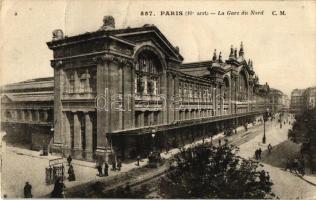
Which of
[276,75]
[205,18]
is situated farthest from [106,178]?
[276,75]

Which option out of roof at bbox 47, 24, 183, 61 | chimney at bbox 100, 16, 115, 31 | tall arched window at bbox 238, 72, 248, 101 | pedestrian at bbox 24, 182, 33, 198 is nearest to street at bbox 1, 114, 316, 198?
pedestrian at bbox 24, 182, 33, 198

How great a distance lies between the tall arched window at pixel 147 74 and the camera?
22.0 meters

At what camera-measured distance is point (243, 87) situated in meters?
44.9

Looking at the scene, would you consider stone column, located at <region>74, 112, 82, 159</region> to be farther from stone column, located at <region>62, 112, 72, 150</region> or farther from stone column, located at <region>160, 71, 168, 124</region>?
stone column, located at <region>160, 71, 168, 124</region>

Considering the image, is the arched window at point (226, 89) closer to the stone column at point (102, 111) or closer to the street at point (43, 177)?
the street at point (43, 177)

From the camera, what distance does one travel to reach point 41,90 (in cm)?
2730

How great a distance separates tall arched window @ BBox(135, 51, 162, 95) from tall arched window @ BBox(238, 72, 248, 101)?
2284cm

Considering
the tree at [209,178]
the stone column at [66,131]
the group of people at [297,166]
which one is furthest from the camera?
the stone column at [66,131]

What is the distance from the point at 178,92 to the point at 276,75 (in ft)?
36.3

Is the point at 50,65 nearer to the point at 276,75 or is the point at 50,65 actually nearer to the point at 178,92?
the point at 178,92

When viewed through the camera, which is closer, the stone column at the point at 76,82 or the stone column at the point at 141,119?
the stone column at the point at 76,82

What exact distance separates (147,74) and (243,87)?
25.9 m

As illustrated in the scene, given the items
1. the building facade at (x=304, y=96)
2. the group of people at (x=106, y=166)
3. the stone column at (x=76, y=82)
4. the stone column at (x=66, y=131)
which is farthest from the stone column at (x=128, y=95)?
the building facade at (x=304, y=96)

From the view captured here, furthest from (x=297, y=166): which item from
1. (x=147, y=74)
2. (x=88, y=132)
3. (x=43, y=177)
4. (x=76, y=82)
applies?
(x=76, y=82)
